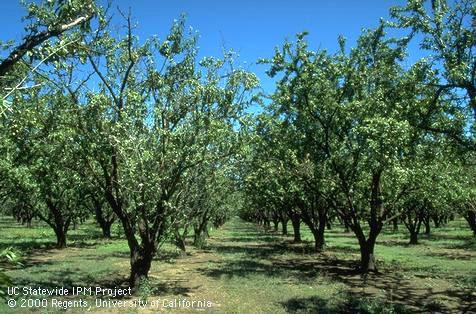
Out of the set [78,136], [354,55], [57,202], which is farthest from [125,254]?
[354,55]

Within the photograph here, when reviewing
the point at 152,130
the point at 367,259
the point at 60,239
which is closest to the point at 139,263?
the point at 152,130

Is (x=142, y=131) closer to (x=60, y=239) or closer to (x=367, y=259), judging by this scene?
(x=367, y=259)

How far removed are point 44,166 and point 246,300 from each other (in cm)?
965

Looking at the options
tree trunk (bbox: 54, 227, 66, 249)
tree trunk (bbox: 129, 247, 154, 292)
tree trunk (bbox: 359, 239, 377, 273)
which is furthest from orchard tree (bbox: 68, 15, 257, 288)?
tree trunk (bbox: 54, 227, 66, 249)

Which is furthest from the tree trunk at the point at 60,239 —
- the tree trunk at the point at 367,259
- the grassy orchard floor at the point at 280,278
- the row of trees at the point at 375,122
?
the tree trunk at the point at 367,259

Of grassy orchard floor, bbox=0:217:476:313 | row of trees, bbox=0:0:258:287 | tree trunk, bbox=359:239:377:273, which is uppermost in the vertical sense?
row of trees, bbox=0:0:258:287

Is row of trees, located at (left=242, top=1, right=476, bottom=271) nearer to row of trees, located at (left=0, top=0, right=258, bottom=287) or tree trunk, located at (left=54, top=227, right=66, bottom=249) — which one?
row of trees, located at (left=0, top=0, right=258, bottom=287)

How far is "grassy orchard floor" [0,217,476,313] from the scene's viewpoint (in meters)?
17.4

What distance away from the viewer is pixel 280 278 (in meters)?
23.5

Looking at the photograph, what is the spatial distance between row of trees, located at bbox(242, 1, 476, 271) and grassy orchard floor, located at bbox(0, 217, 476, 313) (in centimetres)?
369

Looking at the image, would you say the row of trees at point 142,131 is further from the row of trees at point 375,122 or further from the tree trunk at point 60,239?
the tree trunk at point 60,239

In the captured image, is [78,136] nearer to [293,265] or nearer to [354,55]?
[354,55]

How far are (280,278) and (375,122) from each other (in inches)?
411

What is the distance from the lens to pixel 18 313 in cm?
1484
